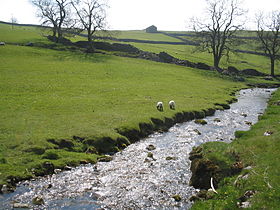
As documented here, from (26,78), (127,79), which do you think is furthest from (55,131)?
(127,79)

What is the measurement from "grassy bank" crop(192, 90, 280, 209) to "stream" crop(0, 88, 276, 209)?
1.69 m

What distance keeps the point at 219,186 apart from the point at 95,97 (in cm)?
2298

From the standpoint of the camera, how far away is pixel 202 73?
70.4 m

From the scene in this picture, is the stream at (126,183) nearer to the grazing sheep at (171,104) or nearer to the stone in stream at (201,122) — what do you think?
the stone in stream at (201,122)

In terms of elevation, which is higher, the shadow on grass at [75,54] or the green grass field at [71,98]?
the shadow on grass at [75,54]

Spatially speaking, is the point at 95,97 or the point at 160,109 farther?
the point at 95,97

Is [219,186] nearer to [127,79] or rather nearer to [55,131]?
[55,131]

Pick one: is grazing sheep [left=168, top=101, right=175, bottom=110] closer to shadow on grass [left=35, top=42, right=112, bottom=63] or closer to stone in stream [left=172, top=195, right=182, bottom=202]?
stone in stream [left=172, top=195, right=182, bottom=202]

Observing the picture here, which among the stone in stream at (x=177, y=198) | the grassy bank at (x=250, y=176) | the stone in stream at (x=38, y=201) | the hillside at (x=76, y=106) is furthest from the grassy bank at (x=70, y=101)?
the grassy bank at (x=250, y=176)

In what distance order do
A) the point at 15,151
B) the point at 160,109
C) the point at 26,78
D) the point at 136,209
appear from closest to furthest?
the point at 136,209 < the point at 15,151 < the point at 160,109 < the point at 26,78

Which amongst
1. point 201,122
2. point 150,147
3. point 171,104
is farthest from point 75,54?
point 150,147

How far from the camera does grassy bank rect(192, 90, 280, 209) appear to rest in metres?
10.9

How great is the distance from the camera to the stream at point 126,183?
491 inches

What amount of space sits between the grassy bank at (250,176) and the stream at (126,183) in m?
1.69
